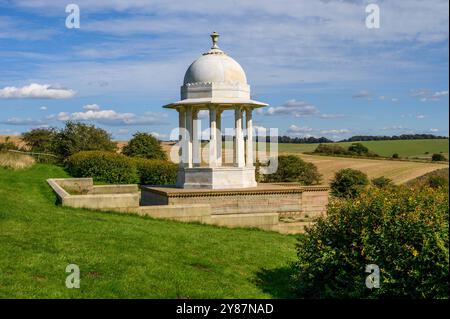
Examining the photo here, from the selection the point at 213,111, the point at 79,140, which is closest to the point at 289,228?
the point at 213,111

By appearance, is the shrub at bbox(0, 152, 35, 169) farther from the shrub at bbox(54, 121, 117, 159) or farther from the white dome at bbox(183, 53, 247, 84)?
the white dome at bbox(183, 53, 247, 84)

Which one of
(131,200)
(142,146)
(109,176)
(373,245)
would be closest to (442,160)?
(142,146)

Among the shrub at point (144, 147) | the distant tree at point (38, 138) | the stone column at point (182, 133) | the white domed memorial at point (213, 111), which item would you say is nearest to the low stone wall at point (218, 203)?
the white domed memorial at point (213, 111)

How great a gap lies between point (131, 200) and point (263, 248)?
4.77 meters

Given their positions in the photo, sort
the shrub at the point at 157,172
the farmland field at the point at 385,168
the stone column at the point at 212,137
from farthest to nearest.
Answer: the farmland field at the point at 385,168 → the shrub at the point at 157,172 → the stone column at the point at 212,137

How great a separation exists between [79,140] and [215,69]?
66.2 ft

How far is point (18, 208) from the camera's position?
13344mm

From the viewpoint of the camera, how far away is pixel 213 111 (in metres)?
19.2

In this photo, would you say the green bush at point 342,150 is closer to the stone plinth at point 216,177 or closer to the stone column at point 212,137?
the stone column at point 212,137

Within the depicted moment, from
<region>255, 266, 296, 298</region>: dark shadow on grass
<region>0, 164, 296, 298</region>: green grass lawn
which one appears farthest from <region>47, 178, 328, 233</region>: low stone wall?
<region>255, 266, 296, 298</region>: dark shadow on grass

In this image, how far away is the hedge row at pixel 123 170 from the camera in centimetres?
2689
